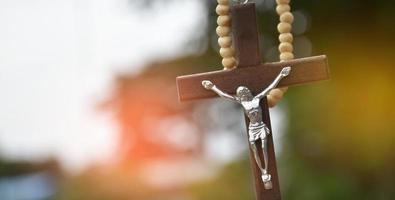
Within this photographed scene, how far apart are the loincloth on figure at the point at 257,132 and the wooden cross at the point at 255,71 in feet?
0.04

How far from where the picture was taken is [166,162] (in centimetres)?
511

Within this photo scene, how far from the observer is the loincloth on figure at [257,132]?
1.33 meters

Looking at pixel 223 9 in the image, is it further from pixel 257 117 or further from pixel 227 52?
pixel 257 117

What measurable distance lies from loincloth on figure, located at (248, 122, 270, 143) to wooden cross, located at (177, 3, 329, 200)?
0.04ft

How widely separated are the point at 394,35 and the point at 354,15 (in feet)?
0.47

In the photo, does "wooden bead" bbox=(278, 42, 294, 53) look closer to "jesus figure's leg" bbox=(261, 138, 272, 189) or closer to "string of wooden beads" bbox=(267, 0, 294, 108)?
"string of wooden beads" bbox=(267, 0, 294, 108)

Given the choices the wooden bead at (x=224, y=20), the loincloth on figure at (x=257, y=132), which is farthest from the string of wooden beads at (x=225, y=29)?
the loincloth on figure at (x=257, y=132)

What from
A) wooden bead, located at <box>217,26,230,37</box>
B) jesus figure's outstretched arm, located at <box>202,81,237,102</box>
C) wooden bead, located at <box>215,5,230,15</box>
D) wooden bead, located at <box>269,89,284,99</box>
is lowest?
wooden bead, located at <box>269,89,284,99</box>

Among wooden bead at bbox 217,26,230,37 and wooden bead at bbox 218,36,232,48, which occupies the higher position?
wooden bead at bbox 217,26,230,37

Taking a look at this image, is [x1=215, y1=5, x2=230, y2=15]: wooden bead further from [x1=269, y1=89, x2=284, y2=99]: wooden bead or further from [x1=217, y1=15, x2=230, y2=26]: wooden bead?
[x1=269, y1=89, x2=284, y2=99]: wooden bead

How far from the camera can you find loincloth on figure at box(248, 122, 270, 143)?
133 cm

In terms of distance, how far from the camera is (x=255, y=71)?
1.35 meters

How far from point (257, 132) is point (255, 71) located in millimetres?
89

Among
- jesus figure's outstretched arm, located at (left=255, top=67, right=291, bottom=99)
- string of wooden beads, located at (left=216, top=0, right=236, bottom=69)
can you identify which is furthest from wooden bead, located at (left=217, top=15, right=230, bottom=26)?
jesus figure's outstretched arm, located at (left=255, top=67, right=291, bottom=99)
